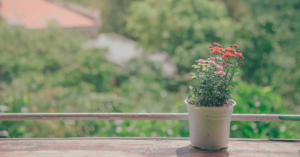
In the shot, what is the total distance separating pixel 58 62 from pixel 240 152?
784cm

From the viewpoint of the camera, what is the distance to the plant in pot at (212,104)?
1437 mm

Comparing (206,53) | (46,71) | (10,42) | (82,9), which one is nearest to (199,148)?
(206,53)

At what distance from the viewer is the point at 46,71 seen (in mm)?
8156

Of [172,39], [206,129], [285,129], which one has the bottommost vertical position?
[285,129]

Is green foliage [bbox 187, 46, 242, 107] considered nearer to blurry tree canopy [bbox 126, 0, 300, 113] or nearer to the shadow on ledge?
the shadow on ledge

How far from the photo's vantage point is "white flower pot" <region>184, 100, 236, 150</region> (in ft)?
4.72

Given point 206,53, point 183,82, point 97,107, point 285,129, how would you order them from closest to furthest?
point 285,129
point 97,107
point 206,53
point 183,82

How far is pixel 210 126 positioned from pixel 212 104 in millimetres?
130

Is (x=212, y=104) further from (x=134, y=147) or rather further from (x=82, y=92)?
(x=82, y=92)

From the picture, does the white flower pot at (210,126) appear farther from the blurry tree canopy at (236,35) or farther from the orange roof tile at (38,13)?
the orange roof tile at (38,13)

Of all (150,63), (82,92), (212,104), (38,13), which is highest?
(38,13)

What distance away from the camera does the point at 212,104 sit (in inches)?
57.2

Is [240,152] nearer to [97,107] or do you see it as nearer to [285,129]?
[285,129]

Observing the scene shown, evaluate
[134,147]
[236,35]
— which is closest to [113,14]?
[236,35]
